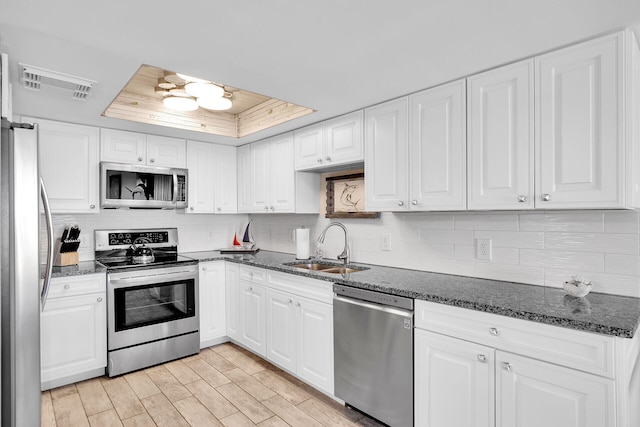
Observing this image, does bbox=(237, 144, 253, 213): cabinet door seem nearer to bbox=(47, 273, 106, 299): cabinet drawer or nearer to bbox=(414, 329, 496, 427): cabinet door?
bbox=(47, 273, 106, 299): cabinet drawer

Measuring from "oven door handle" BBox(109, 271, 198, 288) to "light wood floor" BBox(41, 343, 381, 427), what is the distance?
0.75 metres

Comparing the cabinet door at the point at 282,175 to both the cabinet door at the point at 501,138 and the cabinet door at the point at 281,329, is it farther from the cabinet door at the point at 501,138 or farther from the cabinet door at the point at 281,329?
the cabinet door at the point at 501,138

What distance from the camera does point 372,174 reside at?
270 centimetres

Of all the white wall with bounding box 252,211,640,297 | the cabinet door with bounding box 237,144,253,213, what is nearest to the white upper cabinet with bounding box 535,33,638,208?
the white wall with bounding box 252,211,640,297

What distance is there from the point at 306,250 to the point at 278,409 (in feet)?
4.47

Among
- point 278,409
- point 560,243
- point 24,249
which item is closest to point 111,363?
point 278,409

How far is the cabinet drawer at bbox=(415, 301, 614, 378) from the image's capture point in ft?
4.75

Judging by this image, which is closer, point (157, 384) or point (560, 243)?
point (560, 243)

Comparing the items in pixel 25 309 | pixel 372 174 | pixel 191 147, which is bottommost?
pixel 25 309

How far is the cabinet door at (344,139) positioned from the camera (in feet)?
9.22

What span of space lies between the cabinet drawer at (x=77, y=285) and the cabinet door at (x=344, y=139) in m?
2.11

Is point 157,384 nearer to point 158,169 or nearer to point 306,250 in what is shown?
point 306,250

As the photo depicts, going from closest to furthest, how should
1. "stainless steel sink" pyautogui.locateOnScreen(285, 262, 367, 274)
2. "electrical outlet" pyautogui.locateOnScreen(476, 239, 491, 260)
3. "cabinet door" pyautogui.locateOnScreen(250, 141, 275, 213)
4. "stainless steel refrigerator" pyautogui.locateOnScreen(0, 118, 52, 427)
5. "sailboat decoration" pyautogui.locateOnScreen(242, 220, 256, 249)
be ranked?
"stainless steel refrigerator" pyautogui.locateOnScreen(0, 118, 52, 427), "electrical outlet" pyautogui.locateOnScreen(476, 239, 491, 260), "stainless steel sink" pyautogui.locateOnScreen(285, 262, 367, 274), "cabinet door" pyautogui.locateOnScreen(250, 141, 275, 213), "sailboat decoration" pyautogui.locateOnScreen(242, 220, 256, 249)

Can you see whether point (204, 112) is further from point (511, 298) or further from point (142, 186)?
point (511, 298)
